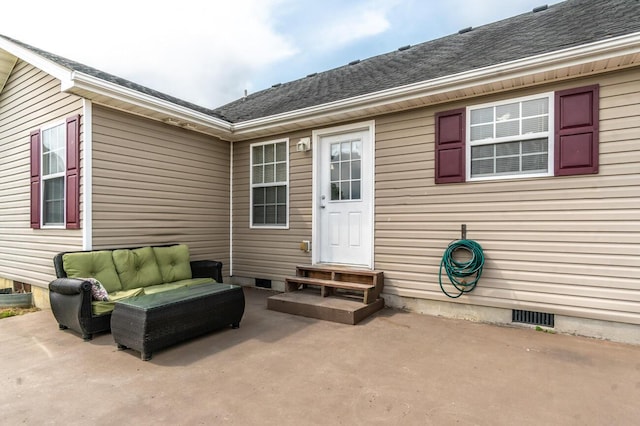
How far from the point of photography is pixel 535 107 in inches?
144

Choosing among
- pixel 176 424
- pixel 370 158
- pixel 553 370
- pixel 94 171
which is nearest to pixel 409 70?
pixel 370 158

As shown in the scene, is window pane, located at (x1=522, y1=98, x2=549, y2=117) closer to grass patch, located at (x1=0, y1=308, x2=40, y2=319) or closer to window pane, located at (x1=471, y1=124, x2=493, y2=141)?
window pane, located at (x1=471, y1=124, x2=493, y2=141)

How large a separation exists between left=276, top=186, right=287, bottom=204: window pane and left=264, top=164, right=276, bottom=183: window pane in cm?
21

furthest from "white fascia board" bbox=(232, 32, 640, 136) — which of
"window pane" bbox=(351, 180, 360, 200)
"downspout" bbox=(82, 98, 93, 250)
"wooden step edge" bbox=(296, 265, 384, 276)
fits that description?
"downspout" bbox=(82, 98, 93, 250)

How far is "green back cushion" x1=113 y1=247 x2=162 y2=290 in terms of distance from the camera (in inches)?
160

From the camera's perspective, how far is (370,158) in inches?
186

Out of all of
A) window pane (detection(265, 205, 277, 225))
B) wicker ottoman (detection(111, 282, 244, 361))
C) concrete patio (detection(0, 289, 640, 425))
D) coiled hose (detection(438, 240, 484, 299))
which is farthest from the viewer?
window pane (detection(265, 205, 277, 225))

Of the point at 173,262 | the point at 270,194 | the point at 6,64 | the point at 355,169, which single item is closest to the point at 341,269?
the point at 355,169

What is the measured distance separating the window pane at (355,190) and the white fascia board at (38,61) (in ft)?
12.2

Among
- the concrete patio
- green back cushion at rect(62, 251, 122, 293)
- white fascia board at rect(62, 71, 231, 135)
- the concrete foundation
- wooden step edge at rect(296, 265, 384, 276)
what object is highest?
white fascia board at rect(62, 71, 231, 135)

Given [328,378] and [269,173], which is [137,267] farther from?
[328,378]

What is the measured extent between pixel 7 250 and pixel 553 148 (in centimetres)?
816

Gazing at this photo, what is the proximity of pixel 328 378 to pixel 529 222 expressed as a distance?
277 centimetres

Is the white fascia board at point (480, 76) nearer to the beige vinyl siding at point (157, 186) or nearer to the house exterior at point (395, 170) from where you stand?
the house exterior at point (395, 170)
